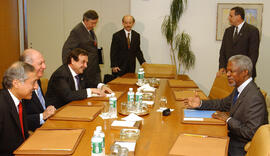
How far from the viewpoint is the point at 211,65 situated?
6.79 metres

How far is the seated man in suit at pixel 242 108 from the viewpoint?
2.36 m

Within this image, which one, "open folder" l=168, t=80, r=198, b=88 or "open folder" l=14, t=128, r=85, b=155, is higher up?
"open folder" l=168, t=80, r=198, b=88

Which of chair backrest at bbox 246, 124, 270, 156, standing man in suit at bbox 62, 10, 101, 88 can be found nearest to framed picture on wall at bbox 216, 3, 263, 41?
standing man in suit at bbox 62, 10, 101, 88

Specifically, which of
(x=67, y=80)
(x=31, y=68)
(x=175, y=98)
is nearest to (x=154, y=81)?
(x=175, y=98)

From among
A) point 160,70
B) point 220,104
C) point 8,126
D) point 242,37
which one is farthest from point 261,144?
point 160,70

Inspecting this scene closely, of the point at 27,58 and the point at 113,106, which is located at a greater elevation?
the point at 27,58

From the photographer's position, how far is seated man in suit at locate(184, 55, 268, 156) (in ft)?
7.75

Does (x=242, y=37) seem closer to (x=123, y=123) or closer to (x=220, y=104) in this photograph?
(x=220, y=104)

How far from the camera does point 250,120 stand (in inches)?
92.7

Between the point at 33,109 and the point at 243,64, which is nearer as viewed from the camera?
the point at 243,64

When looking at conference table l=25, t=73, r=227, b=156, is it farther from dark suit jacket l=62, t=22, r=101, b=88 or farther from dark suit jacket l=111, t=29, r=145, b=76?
→ dark suit jacket l=111, t=29, r=145, b=76

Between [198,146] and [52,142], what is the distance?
Result: 2.94ft

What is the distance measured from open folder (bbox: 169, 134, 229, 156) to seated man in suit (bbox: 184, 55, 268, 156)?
46cm

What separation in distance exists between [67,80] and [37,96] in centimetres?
53
